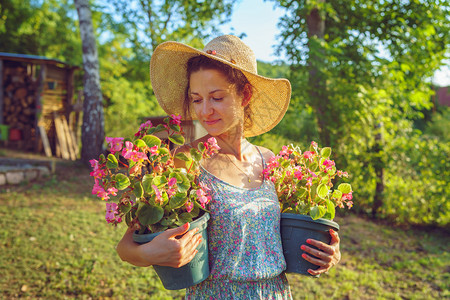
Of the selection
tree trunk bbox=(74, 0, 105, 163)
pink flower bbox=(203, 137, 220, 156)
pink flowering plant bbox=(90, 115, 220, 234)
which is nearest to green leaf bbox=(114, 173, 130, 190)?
pink flowering plant bbox=(90, 115, 220, 234)

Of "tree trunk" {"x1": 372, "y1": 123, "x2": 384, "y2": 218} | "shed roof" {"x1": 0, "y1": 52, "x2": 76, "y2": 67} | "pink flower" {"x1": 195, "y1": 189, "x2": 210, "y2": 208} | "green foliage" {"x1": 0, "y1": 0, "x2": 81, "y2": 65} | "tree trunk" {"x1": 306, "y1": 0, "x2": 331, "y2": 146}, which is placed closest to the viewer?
"pink flower" {"x1": 195, "y1": 189, "x2": 210, "y2": 208}

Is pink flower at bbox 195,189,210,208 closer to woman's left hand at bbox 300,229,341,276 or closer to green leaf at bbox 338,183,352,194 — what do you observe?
woman's left hand at bbox 300,229,341,276

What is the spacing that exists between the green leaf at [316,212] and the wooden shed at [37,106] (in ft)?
28.6

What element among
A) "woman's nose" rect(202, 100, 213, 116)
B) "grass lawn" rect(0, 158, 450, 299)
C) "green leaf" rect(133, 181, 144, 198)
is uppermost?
"woman's nose" rect(202, 100, 213, 116)

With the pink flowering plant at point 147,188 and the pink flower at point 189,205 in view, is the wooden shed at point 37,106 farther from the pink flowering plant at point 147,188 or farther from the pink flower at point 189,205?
the pink flower at point 189,205

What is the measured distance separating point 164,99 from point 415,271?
3.53 metres

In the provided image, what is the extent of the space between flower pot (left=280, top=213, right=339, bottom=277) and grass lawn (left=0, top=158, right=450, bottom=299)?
1.88m

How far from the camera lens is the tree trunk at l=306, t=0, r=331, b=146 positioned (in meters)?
4.42

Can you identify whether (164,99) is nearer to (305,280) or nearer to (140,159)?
(140,159)

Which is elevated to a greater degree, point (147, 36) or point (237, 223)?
point (147, 36)

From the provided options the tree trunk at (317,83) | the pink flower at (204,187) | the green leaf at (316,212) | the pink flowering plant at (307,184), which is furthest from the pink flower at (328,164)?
the tree trunk at (317,83)

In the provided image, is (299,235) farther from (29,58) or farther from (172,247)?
(29,58)

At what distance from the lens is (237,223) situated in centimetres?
130

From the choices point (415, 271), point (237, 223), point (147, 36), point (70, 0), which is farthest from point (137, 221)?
point (70, 0)
